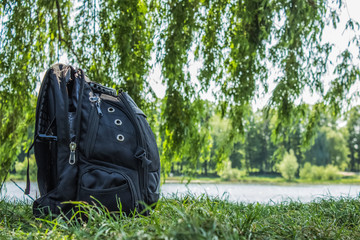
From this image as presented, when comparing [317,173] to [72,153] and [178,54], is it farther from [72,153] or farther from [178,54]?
[72,153]

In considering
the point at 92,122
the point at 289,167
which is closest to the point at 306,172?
the point at 289,167

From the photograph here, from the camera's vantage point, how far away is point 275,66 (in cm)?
405

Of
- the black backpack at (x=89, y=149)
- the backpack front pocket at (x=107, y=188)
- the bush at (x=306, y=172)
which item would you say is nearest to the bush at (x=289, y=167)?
the bush at (x=306, y=172)

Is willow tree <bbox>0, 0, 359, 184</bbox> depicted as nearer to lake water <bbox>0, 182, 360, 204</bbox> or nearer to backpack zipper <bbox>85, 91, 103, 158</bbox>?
lake water <bbox>0, 182, 360, 204</bbox>

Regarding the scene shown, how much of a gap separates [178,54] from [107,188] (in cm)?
226

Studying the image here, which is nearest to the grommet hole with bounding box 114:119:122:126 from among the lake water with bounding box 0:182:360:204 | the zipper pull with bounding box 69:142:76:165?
the zipper pull with bounding box 69:142:76:165

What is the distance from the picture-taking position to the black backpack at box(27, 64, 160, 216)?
173 centimetres

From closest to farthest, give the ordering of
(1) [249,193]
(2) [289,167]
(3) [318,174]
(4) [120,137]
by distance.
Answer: (4) [120,137] < (1) [249,193] < (3) [318,174] < (2) [289,167]

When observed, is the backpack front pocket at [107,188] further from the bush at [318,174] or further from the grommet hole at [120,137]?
the bush at [318,174]

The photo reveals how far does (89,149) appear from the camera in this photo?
5.75ft

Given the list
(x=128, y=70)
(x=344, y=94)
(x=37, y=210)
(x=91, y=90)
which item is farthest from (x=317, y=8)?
(x=37, y=210)

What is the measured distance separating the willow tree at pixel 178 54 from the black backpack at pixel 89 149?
5.65ft

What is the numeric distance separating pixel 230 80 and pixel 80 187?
2840 mm

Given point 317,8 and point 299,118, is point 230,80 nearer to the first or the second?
point 299,118
